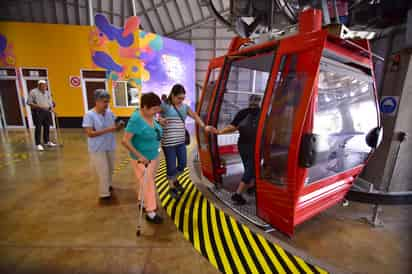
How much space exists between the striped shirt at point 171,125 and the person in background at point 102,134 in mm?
606

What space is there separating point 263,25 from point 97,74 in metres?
8.29

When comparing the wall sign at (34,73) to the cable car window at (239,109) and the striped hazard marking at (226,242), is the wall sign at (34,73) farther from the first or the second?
the striped hazard marking at (226,242)

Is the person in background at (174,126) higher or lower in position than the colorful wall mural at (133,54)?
lower

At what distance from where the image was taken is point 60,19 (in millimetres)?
10273

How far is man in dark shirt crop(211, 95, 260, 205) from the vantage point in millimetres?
2713

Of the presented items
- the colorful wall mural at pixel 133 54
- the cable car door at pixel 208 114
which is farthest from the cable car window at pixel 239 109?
the colorful wall mural at pixel 133 54

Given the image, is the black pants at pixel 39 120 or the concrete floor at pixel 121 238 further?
the black pants at pixel 39 120

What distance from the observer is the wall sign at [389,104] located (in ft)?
9.27

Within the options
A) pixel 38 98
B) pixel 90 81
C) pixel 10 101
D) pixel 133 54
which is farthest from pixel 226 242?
pixel 10 101

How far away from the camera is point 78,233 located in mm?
2287

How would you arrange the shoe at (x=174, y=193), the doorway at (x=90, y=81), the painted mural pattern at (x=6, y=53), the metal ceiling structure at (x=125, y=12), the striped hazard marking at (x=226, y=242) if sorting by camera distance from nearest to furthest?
the striped hazard marking at (x=226, y=242) < the shoe at (x=174, y=193) < the painted mural pattern at (x=6, y=53) < the doorway at (x=90, y=81) < the metal ceiling structure at (x=125, y=12)

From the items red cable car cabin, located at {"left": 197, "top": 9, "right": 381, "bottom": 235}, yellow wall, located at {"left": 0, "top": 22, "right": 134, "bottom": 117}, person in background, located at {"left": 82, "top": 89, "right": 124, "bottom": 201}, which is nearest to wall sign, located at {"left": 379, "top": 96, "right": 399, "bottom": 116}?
red cable car cabin, located at {"left": 197, "top": 9, "right": 381, "bottom": 235}

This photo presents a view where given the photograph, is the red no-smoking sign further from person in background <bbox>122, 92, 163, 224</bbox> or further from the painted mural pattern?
person in background <bbox>122, 92, 163, 224</bbox>

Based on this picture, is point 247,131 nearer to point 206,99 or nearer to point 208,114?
point 208,114
